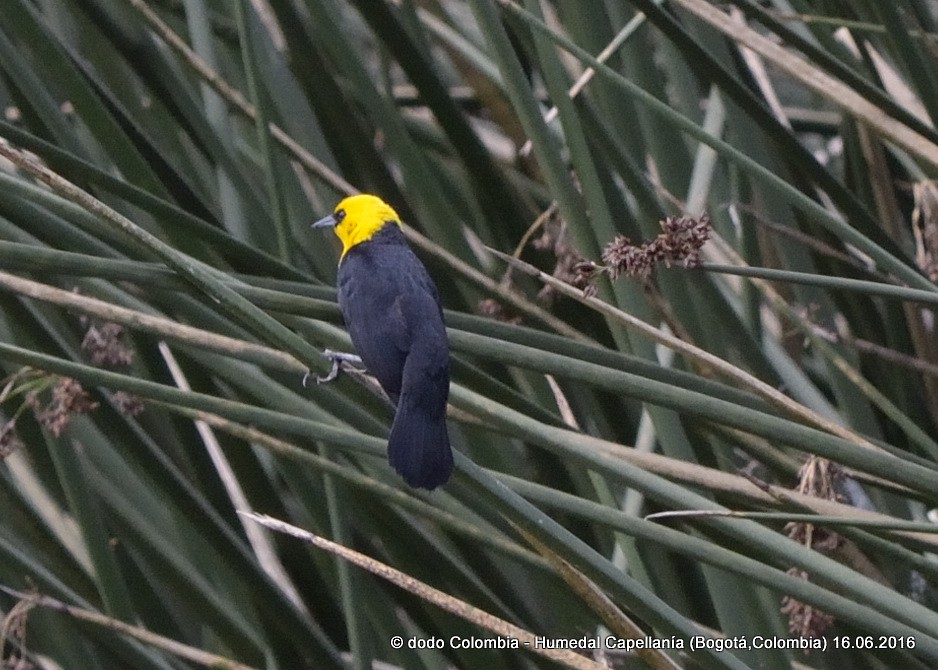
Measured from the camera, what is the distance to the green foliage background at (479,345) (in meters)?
1.26

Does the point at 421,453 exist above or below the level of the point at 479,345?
below

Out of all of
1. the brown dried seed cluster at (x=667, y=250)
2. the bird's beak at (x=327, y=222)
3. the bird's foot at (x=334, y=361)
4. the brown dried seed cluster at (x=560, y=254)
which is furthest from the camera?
the bird's beak at (x=327, y=222)

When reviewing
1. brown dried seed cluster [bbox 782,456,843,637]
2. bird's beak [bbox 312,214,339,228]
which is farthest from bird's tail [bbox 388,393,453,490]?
bird's beak [bbox 312,214,339,228]

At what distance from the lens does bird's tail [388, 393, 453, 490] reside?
1.33m

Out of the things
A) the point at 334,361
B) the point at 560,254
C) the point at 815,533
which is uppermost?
the point at 560,254

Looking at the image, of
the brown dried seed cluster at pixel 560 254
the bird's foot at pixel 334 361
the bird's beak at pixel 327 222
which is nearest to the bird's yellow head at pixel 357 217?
the bird's beak at pixel 327 222

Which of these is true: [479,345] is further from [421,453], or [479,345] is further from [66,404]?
[66,404]

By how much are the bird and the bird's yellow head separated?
63 millimetres

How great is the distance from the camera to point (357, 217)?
6.68 ft

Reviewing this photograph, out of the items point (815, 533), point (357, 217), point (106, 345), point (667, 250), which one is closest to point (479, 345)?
point (667, 250)

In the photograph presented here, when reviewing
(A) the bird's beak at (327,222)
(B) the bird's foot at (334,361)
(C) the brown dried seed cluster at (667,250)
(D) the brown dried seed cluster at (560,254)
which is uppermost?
(A) the bird's beak at (327,222)

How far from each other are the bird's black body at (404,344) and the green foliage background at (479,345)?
41 mm

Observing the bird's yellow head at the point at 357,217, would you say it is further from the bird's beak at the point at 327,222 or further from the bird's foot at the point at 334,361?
the bird's foot at the point at 334,361

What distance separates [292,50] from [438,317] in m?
0.85
